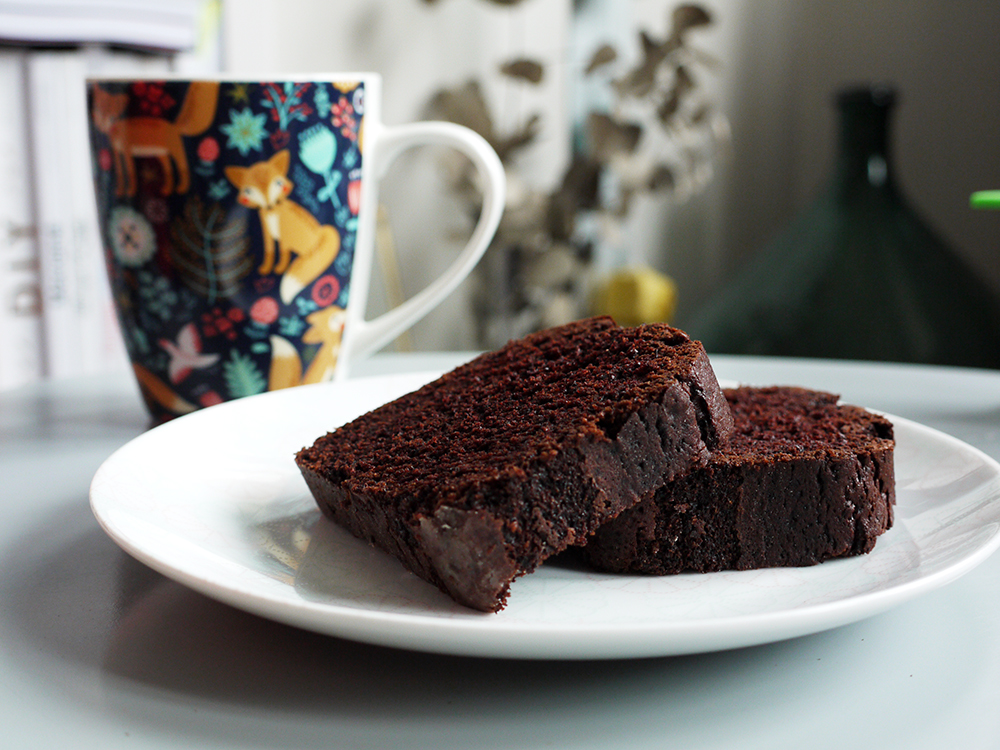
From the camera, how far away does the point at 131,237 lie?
2.79 ft

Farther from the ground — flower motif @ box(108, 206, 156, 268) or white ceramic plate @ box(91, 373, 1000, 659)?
flower motif @ box(108, 206, 156, 268)

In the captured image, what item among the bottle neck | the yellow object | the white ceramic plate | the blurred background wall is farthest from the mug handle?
the bottle neck

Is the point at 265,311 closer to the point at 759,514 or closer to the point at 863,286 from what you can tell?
the point at 759,514

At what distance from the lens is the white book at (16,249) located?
1544 mm

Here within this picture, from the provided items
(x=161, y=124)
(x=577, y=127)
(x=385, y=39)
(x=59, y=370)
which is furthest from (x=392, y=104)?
(x=161, y=124)

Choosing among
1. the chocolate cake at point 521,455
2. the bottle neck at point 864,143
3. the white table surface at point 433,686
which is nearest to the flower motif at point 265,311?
the chocolate cake at point 521,455

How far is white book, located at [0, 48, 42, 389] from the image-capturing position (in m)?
1.54

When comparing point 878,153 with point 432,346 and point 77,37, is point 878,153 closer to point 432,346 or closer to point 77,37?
point 432,346

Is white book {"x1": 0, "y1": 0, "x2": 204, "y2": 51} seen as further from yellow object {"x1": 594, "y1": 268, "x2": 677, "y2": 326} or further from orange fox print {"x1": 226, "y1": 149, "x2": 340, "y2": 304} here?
yellow object {"x1": 594, "y1": 268, "x2": 677, "y2": 326}

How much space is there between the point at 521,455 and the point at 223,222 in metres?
0.45

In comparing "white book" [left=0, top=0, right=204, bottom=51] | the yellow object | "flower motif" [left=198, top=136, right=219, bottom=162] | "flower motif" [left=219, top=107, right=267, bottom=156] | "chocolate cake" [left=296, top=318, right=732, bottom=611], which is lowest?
the yellow object

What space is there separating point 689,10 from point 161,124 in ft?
5.56

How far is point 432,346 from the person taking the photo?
2412 millimetres

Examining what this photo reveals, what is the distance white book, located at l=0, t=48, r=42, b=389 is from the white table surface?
4.05ft
